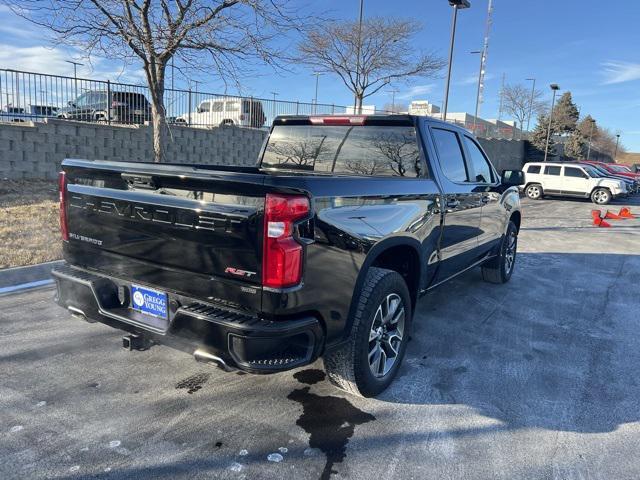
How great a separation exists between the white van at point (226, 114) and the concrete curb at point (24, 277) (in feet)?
31.6

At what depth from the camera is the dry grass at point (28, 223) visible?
6039 mm

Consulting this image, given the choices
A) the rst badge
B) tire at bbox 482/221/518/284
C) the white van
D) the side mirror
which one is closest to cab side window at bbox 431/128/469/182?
the side mirror

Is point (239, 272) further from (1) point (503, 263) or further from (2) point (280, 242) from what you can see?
(1) point (503, 263)

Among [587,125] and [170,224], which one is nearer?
[170,224]

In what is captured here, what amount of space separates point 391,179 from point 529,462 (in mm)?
1890

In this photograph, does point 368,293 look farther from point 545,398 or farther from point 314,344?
point 545,398

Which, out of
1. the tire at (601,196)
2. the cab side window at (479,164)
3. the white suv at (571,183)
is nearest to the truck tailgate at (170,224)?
the cab side window at (479,164)

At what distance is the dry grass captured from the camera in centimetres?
604

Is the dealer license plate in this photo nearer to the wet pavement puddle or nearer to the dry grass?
the wet pavement puddle

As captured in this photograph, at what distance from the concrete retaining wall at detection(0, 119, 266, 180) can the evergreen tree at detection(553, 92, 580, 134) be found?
61.1m

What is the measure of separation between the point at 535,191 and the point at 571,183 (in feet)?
4.87

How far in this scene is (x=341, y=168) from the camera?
161 inches

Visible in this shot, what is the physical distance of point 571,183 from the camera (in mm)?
21234

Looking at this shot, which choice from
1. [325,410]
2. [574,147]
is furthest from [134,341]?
[574,147]
